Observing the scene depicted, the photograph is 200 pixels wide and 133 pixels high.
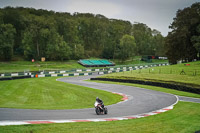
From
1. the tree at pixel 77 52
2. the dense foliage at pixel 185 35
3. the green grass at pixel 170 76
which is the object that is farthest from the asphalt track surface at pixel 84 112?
the tree at pixel 77 52

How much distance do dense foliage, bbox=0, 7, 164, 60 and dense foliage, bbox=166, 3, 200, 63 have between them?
112 feet

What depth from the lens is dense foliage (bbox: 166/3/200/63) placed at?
67.8 meters

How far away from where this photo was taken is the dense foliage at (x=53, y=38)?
82750mm

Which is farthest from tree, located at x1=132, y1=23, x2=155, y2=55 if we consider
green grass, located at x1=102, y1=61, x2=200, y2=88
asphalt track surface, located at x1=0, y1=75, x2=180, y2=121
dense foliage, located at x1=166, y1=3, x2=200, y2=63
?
asphalt track surface, located at x1=0, y1=75, x2=180, y2=121

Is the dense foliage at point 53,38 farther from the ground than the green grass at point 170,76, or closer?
farther from the ground

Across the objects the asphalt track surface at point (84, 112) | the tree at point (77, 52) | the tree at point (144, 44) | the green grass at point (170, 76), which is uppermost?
the tree at point (144, 44)

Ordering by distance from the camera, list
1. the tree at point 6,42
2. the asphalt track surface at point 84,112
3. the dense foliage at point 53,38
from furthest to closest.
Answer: the dense foliage at point 53,38, the tree at point 6,42, the asphalt track surface at point 84,112

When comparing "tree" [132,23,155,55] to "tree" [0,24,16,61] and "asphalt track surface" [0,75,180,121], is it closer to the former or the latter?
"tree" [0,24,16,61]

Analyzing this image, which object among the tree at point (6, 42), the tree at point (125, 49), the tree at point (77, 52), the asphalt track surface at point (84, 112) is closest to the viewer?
the asphalt track surface at point (84, 112)

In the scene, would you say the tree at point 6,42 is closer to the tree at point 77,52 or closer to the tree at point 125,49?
the tree at point 77,52

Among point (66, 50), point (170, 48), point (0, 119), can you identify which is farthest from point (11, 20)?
point (0, 119)

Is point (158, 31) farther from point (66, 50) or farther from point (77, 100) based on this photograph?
point (77, 100)

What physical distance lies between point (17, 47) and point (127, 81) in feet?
224

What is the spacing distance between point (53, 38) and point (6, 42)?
17.4m
